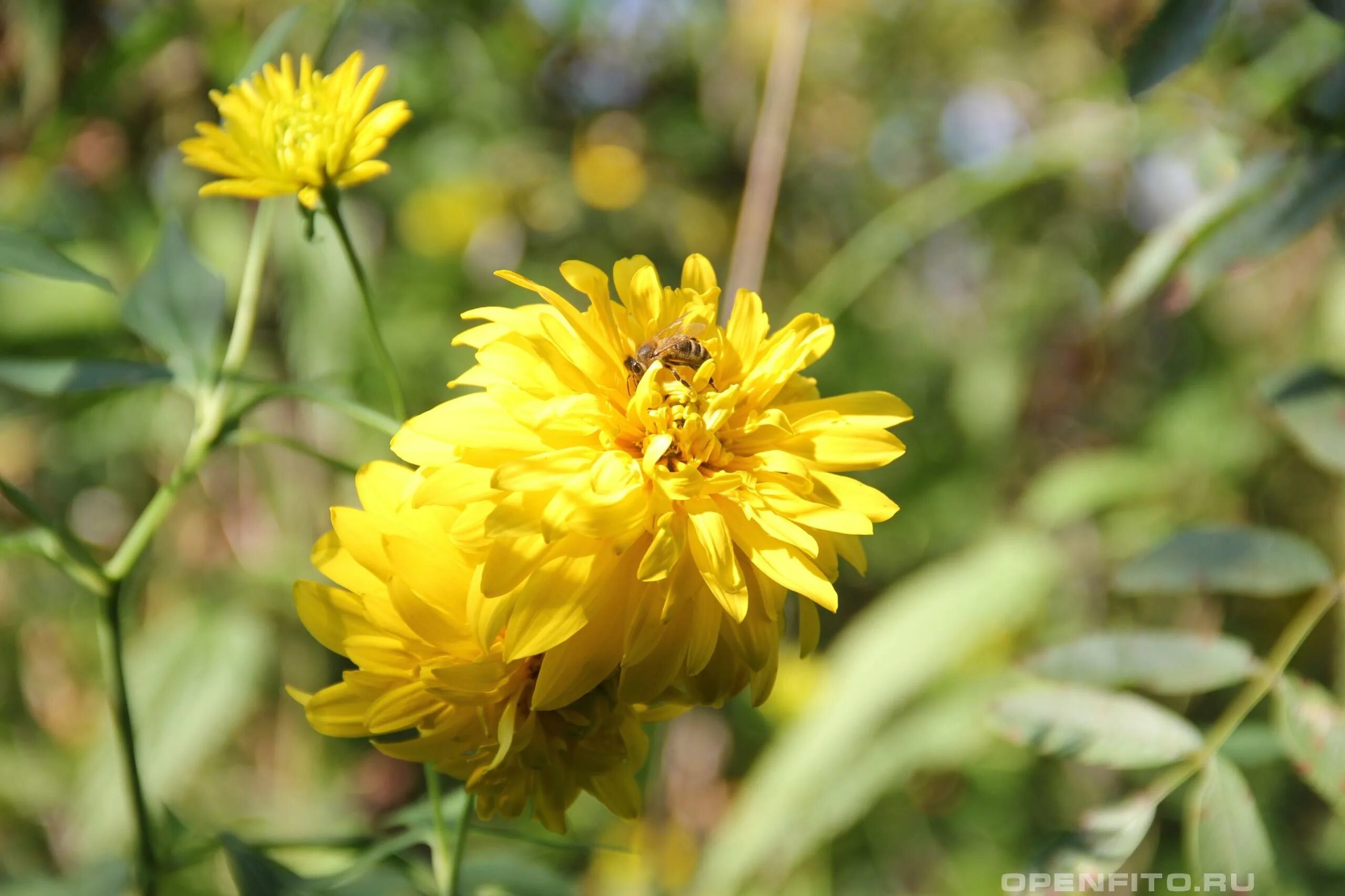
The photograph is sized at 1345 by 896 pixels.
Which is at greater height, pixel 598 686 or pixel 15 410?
pixel 598 686

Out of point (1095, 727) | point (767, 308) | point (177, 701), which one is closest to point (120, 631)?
point (1095, 727)

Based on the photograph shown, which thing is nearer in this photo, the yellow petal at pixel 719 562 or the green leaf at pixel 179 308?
the yellow petal at pixel 719 562

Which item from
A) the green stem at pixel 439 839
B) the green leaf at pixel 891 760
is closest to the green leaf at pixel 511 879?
the green stem at pixel 439 839

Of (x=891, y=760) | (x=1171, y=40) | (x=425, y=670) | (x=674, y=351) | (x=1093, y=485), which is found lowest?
(x=891, y=760)

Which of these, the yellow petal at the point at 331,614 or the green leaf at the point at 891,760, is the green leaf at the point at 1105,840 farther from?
the green leaf at the point at 891,760

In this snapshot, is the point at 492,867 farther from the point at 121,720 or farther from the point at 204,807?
the point at 204,807

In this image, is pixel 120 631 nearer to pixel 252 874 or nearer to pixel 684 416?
pixel 252 874

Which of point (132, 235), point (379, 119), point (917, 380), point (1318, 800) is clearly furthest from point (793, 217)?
point (379, 119)
